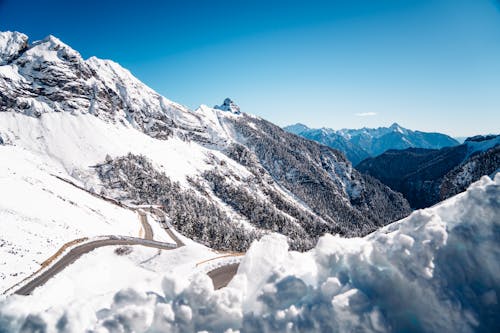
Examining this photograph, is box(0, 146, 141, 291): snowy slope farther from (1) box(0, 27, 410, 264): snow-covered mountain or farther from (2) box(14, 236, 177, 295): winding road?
(1) box(0, 27, 410, 264): snow-covered mountain

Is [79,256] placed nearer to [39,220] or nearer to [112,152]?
[39,220]

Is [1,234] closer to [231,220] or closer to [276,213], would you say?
[231,220]

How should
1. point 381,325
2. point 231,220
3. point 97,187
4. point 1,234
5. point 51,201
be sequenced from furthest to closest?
point 231,220
point 97,187
point 51,201
point 1,234
point 381,325

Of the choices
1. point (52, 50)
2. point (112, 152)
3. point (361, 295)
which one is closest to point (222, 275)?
point (361, 295)

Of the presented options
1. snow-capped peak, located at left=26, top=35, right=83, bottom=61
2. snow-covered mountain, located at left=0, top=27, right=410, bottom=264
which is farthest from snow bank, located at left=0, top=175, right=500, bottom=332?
snow-capped peak, located at left=26, top=35, right=83, bottom=61

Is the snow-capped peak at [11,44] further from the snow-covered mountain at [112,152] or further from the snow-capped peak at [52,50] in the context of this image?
the snow-capped peak at [52,50]

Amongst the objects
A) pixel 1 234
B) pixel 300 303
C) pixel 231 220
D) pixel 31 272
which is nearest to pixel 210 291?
pixel 300 303

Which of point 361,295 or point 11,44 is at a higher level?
point 11,44
